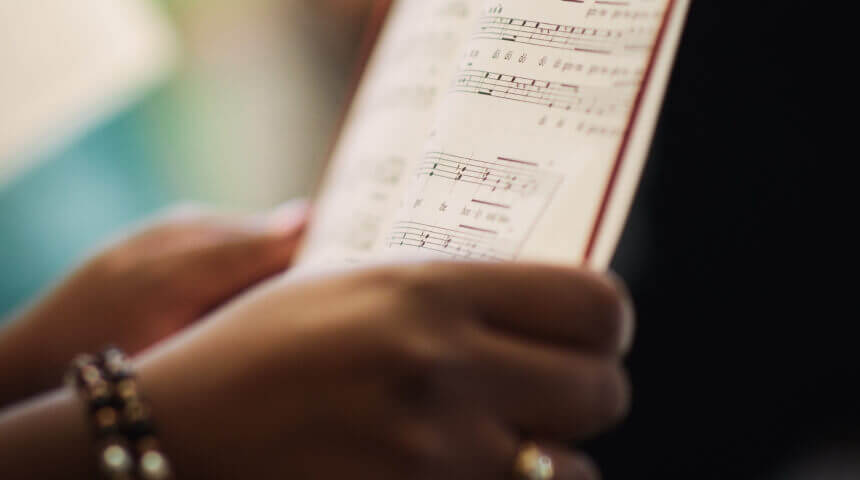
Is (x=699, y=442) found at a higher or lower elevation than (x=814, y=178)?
lower

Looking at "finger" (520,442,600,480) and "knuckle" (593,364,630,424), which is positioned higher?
"knuckle" (593,364,630,424)

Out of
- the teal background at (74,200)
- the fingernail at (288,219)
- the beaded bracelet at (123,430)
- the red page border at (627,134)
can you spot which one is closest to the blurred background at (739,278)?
the fingernail at (288,219)

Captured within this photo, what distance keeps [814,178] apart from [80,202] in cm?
146

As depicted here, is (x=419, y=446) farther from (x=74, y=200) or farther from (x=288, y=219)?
(x=74, y=200)

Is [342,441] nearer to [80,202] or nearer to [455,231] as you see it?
[455,231]

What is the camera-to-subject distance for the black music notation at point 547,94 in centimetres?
38

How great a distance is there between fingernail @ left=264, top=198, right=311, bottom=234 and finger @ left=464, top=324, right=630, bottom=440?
0.31 meters

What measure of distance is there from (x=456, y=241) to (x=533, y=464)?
0.13 m

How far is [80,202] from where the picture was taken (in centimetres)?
168

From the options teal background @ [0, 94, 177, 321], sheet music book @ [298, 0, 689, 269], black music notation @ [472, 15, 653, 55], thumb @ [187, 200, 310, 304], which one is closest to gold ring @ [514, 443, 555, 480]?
sheet music book @ [298, 0, 689, 269]

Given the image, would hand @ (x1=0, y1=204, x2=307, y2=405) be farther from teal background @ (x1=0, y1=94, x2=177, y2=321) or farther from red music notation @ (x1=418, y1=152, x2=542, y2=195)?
teal background @ (x1=0, y1=94, x2=177, y2=321)

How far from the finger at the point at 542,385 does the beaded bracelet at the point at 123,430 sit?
0.55 ft

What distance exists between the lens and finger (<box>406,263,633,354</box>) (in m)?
0.40

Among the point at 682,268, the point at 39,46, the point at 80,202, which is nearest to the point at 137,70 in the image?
the point at 39,46
